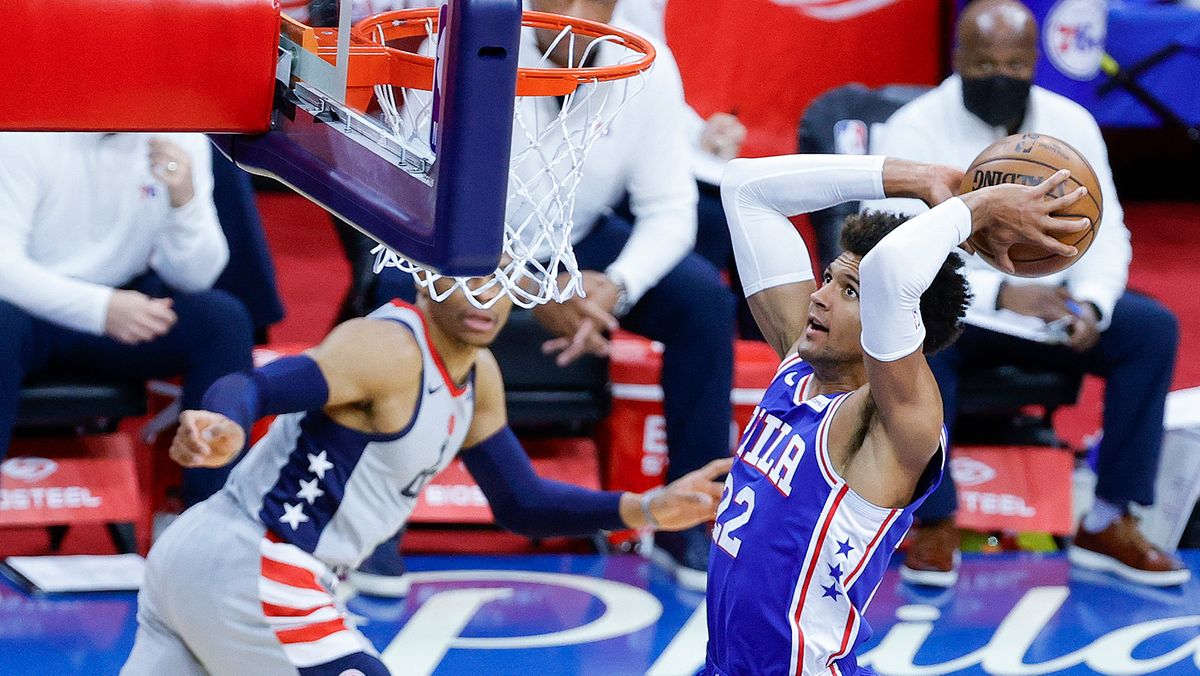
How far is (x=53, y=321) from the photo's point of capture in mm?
5004

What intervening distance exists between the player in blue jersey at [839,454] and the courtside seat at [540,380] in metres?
2.20

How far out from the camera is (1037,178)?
119 inches

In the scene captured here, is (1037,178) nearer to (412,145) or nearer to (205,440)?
(412,145)

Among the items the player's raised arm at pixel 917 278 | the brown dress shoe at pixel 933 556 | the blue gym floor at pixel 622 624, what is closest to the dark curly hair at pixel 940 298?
the player's raised arm at pixel 917 278

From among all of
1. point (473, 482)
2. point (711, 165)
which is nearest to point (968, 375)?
point (711, 165)

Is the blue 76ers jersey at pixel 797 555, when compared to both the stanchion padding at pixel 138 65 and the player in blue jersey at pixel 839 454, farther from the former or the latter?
the stanchion padding at pixel 138 65

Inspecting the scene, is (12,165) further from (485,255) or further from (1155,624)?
(1155,624)

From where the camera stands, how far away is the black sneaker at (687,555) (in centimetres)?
530

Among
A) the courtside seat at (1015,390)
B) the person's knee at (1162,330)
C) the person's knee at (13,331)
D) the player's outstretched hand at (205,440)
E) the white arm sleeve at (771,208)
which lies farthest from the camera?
the courtside seat at (1015,390)

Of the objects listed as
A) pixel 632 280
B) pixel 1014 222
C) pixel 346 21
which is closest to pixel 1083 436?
pixel 632 280

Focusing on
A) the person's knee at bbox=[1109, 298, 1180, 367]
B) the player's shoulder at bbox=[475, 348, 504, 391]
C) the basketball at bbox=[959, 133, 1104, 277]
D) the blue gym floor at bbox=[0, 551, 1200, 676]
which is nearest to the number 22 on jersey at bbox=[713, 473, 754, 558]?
the basketball at bbox=[959, 133, 1104, 277]

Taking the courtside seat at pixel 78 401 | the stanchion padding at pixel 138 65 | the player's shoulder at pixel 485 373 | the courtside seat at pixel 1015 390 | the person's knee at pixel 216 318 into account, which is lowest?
the courtside seat at pixel 78 401

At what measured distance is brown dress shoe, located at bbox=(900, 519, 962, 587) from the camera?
5.40 meters

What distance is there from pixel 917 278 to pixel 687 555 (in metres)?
2.70
